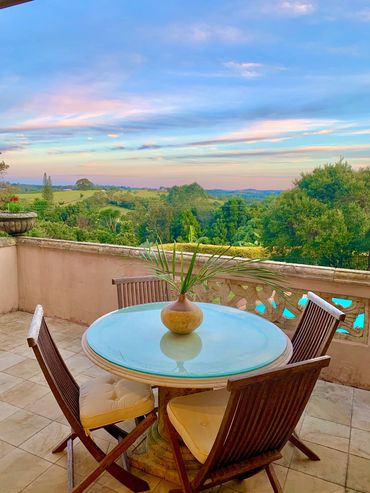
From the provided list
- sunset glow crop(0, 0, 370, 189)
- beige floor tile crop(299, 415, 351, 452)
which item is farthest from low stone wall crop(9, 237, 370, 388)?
sunset glow crop(0, 0, 370, 189)

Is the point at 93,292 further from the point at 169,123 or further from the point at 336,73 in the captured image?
the point at 336,73

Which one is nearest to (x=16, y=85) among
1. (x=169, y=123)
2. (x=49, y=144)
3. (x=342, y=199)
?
(x=49, y=144)

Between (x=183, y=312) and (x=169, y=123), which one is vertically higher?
(x=169, y=123)

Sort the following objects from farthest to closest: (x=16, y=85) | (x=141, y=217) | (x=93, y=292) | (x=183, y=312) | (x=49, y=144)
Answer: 1. (x=49, y=144)
2. (x=16, y=85)
3. (x=141, y=217)
4. (x=93, y=292)
5. (x=183, y=312)

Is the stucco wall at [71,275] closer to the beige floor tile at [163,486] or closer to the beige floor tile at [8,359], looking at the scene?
the beige floor tile at [8,359]

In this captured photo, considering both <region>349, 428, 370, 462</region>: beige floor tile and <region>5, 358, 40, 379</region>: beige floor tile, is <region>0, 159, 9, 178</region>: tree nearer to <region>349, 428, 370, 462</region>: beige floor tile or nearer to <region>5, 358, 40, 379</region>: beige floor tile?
<region>5, 358, 40, 379</region>: beige floor tile

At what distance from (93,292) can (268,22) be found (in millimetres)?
5266

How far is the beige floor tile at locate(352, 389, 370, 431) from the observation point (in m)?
2.30

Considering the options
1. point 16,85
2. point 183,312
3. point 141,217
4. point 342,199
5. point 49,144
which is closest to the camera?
point 183,312

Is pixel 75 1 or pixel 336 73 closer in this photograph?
pixel 75 1

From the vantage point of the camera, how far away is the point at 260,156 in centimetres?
798

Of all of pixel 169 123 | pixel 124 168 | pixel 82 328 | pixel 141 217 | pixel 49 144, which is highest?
pixel 169 123

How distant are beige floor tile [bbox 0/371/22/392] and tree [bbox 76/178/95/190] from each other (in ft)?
12.7

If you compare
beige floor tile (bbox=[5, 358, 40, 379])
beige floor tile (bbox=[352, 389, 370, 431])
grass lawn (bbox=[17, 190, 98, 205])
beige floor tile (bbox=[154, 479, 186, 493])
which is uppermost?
grass lawn (bbox=[17, 190, 98, 205])
